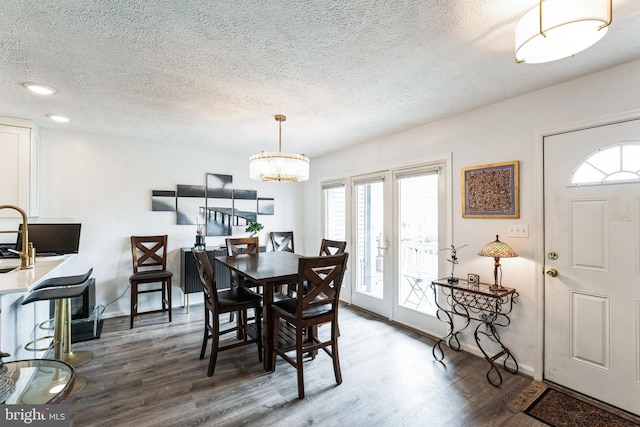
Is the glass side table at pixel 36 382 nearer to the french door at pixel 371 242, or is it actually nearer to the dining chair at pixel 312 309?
the dining chair at pixel 312 309

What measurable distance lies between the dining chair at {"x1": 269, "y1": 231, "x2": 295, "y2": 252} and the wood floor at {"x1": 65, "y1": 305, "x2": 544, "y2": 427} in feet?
6.44

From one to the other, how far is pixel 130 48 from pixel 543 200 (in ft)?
10.6

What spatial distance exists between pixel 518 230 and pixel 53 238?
444 cm

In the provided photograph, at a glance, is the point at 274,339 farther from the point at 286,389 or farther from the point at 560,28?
the point at 560,28

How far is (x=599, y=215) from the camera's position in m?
2.10

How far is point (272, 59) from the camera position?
1.92 meters

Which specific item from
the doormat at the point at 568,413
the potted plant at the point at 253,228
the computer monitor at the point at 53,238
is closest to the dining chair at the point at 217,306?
the computer monitor at the point at 53,238

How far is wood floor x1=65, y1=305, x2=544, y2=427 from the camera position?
1933mm

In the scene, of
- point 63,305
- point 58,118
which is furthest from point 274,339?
point 58,118

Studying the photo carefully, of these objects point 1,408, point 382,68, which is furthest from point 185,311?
point 382,68

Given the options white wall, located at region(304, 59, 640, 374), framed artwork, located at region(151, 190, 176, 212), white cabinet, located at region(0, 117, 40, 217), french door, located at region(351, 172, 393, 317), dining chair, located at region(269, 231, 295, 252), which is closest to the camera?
white wall, located at region(304, 59, 640, 374)

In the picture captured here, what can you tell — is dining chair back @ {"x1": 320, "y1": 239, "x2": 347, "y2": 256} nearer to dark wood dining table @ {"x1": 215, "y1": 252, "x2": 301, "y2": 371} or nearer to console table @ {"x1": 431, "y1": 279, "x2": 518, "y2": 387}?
dark wood dining table @ {"x1": 215, "y1": 252, "x2": 301, "y2": 371}

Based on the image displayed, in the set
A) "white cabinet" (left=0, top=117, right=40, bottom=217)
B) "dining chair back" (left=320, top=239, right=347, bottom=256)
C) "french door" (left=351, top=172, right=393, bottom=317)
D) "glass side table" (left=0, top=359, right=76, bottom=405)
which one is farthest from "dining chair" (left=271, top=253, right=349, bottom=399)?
"white cabinet" (left=0, top=117, right=40, bottom=217)

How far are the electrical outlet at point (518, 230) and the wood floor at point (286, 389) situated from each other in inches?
47.3
